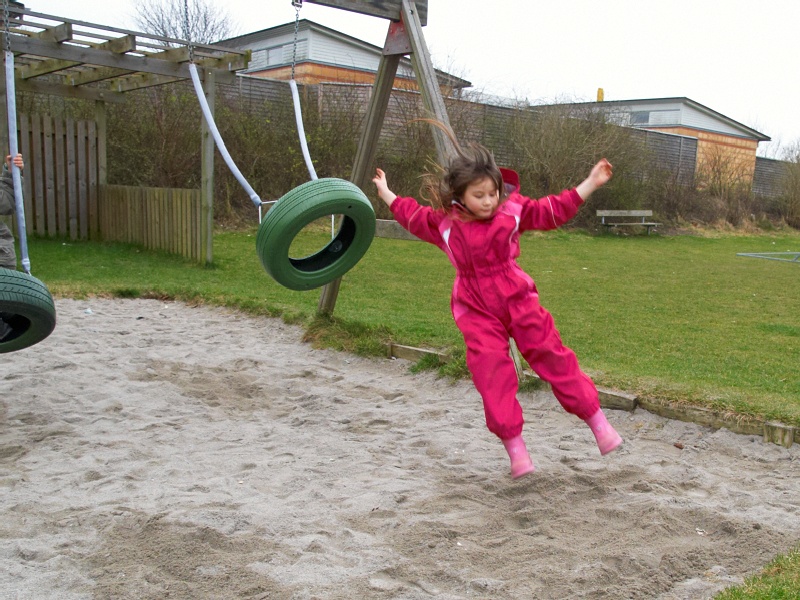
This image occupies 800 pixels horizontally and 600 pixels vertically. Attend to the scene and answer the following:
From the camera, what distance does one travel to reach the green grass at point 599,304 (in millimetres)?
5125

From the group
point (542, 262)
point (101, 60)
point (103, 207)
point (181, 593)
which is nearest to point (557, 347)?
point (181, 593)

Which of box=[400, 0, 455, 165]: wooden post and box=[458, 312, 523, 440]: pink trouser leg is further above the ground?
box=[400, 0, 455, 165]: wooden post

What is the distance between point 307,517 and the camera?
3.34m

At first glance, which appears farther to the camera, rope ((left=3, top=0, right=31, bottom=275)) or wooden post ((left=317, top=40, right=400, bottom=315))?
wooden post ((left=317, top=40, right=400, bottom=315))

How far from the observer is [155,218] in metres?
11.8

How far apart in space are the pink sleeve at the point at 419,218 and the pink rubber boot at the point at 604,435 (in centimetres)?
108

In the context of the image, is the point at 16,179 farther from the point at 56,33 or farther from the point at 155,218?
the point at 155,218

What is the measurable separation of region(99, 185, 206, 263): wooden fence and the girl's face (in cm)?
780

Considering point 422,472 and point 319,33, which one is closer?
point 422,472

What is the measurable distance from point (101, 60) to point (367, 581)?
27.5 feet

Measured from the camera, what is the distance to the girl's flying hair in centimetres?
348

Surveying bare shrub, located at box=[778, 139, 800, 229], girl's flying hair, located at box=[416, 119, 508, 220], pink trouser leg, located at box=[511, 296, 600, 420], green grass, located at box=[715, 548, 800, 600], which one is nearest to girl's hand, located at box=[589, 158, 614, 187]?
girl's flying hair, located at box=[416, 119, 508, 220]

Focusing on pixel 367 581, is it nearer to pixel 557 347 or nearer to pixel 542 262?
pixel 557 347

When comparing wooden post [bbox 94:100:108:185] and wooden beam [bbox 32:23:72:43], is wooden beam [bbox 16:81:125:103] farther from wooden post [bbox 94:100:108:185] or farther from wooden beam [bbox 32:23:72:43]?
wooden beam [bbox 32:23:72:43]
